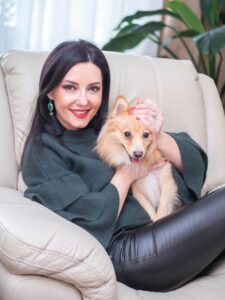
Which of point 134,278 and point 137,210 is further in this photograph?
point 137,210

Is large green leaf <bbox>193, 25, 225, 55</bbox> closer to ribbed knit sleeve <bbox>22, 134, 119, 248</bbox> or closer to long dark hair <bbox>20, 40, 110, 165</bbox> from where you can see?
long dark hair <bbox>20, 40, 110, 165</bbox>

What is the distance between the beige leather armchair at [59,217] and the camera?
1120mm

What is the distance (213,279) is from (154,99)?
80 centimetres

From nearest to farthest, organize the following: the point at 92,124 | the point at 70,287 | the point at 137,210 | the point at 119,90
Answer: the point at 70,287, the point at 137,210, the point at 92,124, the point at 119,90

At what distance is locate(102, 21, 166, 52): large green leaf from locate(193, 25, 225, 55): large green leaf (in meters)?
0.35

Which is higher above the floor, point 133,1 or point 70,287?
point 133,1

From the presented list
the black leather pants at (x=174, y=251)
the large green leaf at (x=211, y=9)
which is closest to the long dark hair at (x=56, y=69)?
the black leather pants at (x=174, y=251)

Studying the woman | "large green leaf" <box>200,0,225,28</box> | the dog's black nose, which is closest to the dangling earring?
the woman

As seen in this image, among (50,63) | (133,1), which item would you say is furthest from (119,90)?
(133,1)

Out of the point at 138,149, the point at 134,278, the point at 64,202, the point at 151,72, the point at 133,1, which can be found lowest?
the point at 134,278

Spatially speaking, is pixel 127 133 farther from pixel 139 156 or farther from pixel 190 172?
pixel 190 172

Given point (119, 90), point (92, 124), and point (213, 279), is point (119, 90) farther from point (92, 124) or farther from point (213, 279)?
point (213, 279)

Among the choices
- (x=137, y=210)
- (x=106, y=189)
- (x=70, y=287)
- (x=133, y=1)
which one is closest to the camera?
→ (x=70, y=287)

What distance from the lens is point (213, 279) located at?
4.72ft
